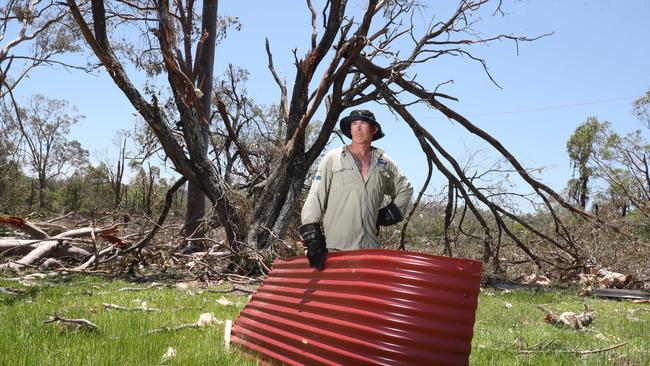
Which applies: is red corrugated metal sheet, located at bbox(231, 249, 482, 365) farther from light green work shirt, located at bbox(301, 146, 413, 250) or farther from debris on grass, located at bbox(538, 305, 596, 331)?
debris on grass, located at bbox(538, 305, 596, 331)

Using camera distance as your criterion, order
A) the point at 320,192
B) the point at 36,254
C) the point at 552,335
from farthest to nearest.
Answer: the point at 36,254 < the point at 552,335 < the point at 320,192

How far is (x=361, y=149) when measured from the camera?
4.02 m

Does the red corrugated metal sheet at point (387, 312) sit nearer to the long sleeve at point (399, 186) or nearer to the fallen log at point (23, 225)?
the long sleeve at point (399, 186)

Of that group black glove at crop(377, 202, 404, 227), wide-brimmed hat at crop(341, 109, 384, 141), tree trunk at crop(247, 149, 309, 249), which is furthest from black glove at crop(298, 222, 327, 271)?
tree trunk at crop(247, 149, 309, 249)

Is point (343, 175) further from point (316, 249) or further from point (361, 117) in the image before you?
point (316, 249)

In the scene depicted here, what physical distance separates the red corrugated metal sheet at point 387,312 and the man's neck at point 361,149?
Result: 0.83 metres

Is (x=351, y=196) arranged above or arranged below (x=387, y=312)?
above

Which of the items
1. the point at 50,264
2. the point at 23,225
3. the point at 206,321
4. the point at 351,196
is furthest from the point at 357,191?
the point at 23,225

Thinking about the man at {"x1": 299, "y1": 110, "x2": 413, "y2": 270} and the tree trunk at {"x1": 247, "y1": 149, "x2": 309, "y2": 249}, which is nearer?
the man at {"x1": 299, "y1": 110, "x2": 413, "y2": 270}

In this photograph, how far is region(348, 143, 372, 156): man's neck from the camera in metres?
4.01

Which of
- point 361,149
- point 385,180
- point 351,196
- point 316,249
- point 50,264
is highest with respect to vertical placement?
point 361,149

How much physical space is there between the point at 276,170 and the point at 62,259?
14.0 ft

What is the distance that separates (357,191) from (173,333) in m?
1.64

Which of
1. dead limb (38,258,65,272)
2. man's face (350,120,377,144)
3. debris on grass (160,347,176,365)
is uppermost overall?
man's face (350,120,377,144)
